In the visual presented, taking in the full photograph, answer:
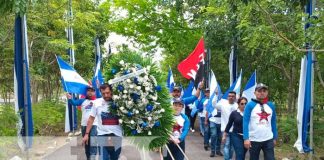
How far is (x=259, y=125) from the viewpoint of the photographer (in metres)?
8.02

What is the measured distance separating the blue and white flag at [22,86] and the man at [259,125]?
531 centimetres

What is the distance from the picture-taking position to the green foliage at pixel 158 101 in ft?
24.5

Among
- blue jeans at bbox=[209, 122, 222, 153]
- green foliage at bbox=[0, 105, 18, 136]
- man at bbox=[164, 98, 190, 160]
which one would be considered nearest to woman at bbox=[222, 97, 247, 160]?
man at bbox=[164, 98, 190, 160]

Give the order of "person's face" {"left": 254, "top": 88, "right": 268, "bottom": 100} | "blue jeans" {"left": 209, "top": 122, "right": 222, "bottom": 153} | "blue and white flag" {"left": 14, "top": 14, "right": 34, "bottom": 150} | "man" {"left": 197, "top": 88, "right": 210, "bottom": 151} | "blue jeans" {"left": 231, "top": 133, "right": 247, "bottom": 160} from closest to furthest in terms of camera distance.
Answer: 1. "person's face" {"left": 254, "top": 88, "right": 268, "bottom": 100}
2. "blue jeans" {"left": 231, "top": 133, "right": 247, "bottom": 160}
3. "blue and white flag" {"left": 14, "top": 14, "right": 34, "bottom": 150}
4. "blue jeans" {"left": 209, "top": 122, "right": 222, "bottom": 153}
5. "man" {"left": 197, "top": 88, "right": 210, "bottom": 151}

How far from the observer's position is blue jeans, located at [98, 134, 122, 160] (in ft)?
26.0

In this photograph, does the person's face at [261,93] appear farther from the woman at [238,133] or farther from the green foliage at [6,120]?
the green foliage at [6,120]

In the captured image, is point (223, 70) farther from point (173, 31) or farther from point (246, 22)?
point (246, 22)

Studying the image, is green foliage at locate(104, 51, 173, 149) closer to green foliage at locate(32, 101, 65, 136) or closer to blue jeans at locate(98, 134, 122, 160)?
blue jeans at locate(98, 134, 122, 160)

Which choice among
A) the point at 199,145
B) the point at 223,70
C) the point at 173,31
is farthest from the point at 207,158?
the point at 223,70

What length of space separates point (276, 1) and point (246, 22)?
159cm

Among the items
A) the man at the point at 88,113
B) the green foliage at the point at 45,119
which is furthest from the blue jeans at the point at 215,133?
the green foliage at the point at 45,119

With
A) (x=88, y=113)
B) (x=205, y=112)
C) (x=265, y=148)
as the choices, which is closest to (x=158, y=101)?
(x=265, y=148)

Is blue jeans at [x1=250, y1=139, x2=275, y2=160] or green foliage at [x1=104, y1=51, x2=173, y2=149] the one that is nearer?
green foliage at [x1=104, y1=51, x2=173, y2=149]

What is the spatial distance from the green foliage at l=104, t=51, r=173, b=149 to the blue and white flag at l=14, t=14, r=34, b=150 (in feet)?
13.1
